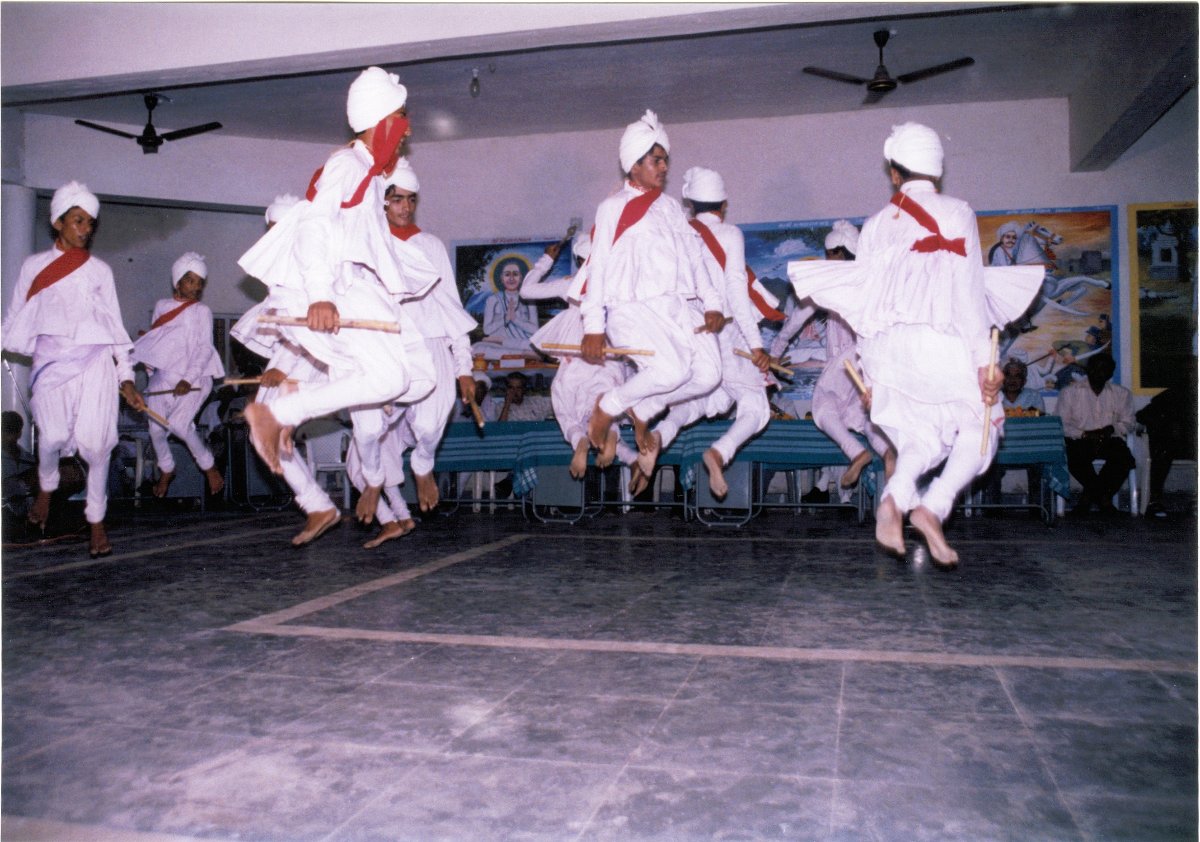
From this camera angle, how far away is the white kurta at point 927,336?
14.7 ft

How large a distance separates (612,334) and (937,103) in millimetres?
6673

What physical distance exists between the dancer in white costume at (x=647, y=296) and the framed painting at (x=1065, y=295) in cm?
582

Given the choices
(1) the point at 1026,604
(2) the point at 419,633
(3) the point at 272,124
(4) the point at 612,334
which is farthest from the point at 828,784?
(3) the point at 272,124

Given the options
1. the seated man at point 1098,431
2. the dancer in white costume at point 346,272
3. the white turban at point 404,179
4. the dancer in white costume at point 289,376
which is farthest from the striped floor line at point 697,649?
the seated man at point 1098,431

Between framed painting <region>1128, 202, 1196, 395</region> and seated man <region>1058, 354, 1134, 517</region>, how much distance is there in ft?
4.15

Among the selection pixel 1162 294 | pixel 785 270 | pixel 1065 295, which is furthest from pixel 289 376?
pixel 1162 294

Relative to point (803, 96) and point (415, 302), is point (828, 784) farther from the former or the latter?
point (803, 96)

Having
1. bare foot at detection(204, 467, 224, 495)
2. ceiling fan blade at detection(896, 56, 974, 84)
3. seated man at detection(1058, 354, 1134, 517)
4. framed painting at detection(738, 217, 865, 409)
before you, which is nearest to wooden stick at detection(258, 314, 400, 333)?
bare foot at detection(204, 467, 224, 495)

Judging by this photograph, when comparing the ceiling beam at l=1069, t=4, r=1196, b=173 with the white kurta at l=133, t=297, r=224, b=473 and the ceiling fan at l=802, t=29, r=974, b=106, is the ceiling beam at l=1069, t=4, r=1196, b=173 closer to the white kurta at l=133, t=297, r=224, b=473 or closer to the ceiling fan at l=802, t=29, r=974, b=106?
the ceiling fan at l=802, t=29, r=974, b=106

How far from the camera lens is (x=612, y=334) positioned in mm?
5863

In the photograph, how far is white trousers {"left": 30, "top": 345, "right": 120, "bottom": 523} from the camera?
5.93m

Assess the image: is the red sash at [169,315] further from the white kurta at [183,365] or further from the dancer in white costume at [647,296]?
the dancer in white costume at [647,296]

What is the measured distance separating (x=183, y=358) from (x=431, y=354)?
4020 millimetres

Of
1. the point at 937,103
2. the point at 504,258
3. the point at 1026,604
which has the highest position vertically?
the point at 937,103
